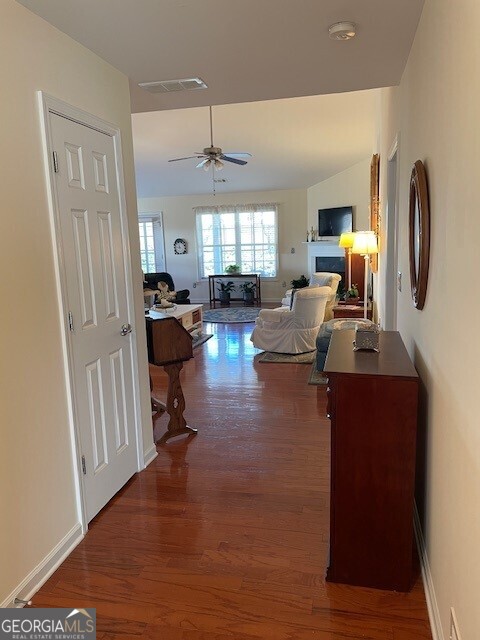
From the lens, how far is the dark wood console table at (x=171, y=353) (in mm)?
3264

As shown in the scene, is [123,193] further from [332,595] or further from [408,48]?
[332,595]

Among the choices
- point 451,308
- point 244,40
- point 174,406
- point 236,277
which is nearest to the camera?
point 451,308

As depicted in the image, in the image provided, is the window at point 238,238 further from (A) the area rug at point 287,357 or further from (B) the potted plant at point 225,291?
(A) the area rug at point 287,357

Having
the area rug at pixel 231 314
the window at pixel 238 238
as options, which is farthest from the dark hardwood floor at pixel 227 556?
the window at pixel 238 238

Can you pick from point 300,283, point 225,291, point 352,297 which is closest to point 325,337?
point 352,297

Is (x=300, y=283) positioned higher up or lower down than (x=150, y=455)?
higher up

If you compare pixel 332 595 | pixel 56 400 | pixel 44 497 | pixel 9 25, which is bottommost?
pixel 332 595

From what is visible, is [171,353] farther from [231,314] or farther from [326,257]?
[326,257]

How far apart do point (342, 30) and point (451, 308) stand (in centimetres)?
149

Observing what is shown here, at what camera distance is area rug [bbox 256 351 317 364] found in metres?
5.63

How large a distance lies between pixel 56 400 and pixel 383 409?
148 cm

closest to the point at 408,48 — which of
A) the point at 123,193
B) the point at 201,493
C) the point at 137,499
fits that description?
the point at 123,193

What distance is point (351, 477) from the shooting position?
1.89 m

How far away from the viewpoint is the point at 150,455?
312 centimetres
